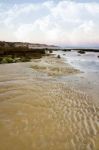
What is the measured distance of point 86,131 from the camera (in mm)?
6590

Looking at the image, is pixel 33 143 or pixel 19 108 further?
pixel 19 108

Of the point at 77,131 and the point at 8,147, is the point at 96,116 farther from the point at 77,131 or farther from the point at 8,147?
the point at 8,147

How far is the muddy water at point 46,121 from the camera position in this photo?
5.66m

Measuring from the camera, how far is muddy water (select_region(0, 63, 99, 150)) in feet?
18.6

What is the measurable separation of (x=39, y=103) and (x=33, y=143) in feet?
9.94

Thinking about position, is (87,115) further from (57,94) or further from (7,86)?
(7,86)

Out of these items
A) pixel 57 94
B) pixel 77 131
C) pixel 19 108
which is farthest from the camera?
pixel 57 94

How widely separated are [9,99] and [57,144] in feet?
11.7

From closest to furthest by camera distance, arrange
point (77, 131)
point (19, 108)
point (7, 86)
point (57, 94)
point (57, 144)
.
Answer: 1. point (57, 144)
2. point (77, 131)
3. point (19, 108)
4. point (57, 94)
5. point (7, 86)

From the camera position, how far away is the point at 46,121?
6.98 meters

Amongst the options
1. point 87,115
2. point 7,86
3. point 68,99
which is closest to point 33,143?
point 87,115

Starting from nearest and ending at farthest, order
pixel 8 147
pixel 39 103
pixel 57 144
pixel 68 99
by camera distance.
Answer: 1. pixel 8 147
2. pixel 57 144
3. pixel 39 103
4. pixel 68 99

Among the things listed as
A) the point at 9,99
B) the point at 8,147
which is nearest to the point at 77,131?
the point at 8,147

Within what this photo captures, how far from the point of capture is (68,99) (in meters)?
9.80
